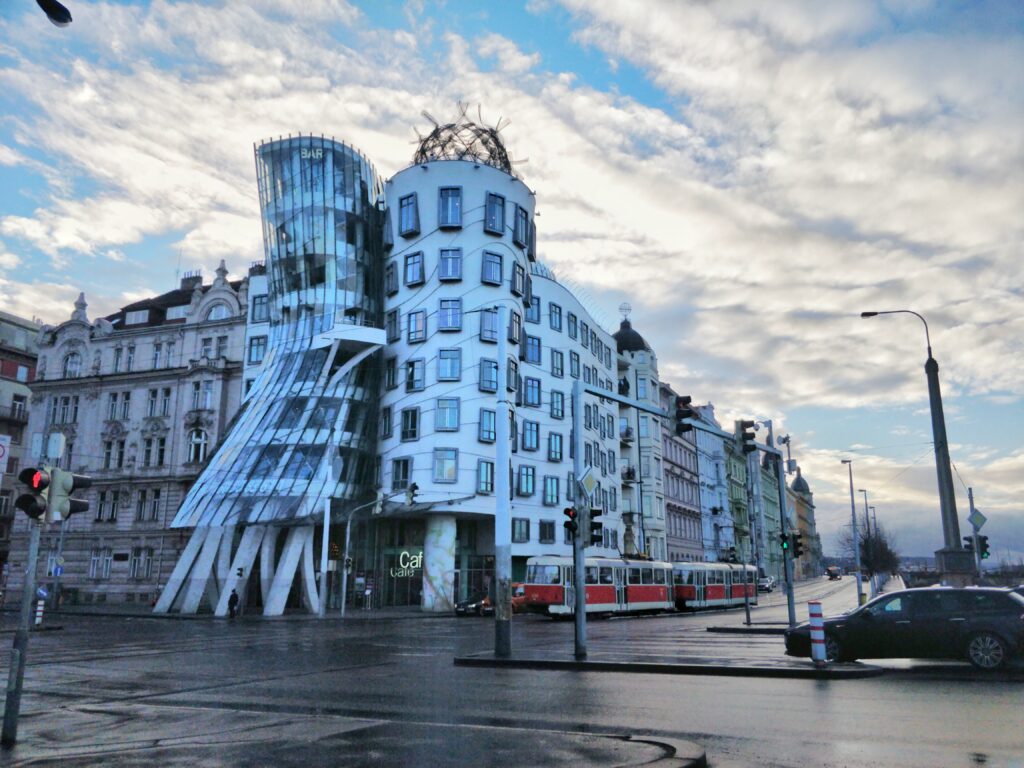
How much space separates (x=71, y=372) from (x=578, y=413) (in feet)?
207

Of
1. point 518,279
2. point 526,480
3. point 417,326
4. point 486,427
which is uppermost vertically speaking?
point 518,279

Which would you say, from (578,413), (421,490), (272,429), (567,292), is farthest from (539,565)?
(567,292)

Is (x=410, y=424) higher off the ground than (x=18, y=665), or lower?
higher

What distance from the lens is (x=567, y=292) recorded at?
66.1 metres

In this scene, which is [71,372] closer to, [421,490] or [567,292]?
[421,490]

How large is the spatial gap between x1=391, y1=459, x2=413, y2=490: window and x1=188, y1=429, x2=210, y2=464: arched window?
18.5 metres

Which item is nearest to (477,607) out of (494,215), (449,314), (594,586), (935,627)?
(594,586)

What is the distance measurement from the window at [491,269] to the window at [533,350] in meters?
7.26

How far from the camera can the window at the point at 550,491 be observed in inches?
2280

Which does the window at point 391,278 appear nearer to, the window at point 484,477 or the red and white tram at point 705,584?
the window at point 484,477

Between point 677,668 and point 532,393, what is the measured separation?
147ft

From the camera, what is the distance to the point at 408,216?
56219mm

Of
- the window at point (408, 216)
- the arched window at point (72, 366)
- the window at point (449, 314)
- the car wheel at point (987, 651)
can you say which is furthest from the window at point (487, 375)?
the car wheel at point (987, 651)

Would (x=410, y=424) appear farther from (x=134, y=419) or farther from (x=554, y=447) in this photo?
(x=134, y=419)
